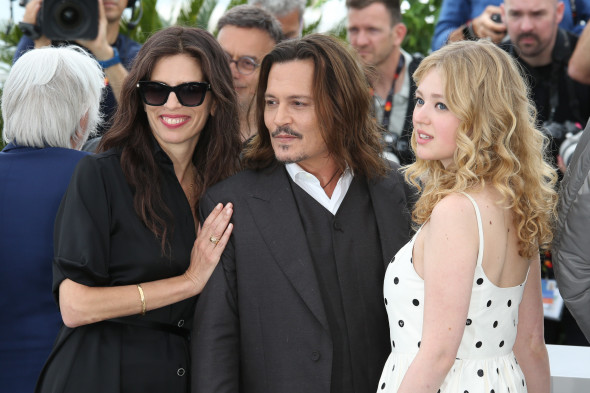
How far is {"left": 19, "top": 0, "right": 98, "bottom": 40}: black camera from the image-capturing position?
4336 mm

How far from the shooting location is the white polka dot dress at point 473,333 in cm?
225

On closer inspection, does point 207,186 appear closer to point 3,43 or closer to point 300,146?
point 300,146

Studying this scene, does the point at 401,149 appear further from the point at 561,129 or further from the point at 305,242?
the point at 305,242

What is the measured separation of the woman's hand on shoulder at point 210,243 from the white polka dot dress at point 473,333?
0.59 metres

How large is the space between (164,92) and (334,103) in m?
0.61

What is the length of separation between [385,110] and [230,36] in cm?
107

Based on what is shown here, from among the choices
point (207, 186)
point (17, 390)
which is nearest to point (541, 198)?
point (207, 186)

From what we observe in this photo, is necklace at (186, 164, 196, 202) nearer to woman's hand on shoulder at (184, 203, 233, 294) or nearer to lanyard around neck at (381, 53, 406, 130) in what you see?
woman's hand on shoulder at (184, 203, 233, 294)

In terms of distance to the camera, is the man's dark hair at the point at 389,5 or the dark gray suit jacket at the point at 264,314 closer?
the dark gray suit jacket at the point at 264,314

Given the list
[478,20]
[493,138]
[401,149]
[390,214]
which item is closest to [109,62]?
[401,149]

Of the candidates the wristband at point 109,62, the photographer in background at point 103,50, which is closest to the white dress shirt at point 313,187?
the photographer in background at point 103,50

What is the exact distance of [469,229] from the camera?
213cm

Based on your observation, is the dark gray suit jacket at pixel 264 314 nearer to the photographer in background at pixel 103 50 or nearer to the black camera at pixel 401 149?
the black camera at pixel 401 149

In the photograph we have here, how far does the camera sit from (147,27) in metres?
8.23
